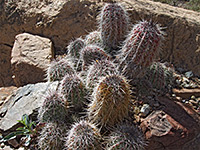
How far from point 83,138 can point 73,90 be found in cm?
77

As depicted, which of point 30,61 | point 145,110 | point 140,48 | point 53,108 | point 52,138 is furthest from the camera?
point 30,61

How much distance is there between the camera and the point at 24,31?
5316 millimetres

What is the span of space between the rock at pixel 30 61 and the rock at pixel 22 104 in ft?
2.84

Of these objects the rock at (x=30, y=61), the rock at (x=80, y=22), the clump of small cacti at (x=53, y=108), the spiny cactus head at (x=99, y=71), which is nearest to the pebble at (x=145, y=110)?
the spiny cactus head at (x=99, y=71)

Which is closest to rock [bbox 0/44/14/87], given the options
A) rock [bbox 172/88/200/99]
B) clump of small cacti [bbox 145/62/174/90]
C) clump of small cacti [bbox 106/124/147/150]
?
clump of small cacti [bbox 145/62/174/90]

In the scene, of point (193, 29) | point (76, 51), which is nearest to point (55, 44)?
point (76, 51)

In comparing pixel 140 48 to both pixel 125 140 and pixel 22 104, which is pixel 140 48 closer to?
pixel 125 140

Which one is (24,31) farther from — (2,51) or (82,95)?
(82,95)

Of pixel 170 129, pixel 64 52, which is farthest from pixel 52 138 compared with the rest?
pixel 64 52

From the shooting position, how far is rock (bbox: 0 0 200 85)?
4.29m

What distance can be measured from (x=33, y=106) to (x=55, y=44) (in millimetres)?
2163

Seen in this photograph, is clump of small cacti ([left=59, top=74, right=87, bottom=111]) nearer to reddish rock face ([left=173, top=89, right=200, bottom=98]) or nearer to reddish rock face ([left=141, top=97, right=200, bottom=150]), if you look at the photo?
reddish rock face ([left=141, top=97, right=200, bottom=150])

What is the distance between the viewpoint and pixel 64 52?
4949 mm

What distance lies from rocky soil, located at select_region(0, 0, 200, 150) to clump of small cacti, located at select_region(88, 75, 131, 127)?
477 mm
